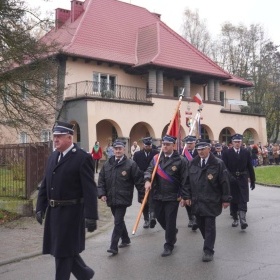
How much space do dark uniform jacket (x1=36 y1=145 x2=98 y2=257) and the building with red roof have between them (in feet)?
74.3

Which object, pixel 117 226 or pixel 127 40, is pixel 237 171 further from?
pixel 127 40

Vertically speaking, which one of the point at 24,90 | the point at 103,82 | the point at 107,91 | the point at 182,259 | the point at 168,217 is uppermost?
the point at 103,82

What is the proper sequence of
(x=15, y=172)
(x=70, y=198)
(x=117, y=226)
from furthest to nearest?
(x=15, y=172) → (x=117, y=226) → (x=70, y=198)

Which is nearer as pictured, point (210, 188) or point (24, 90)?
point (210, 188)

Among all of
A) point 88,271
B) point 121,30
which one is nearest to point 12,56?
point 88,271

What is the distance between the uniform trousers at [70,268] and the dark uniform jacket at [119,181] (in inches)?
99.5

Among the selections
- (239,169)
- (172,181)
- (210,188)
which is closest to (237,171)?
(239,169)

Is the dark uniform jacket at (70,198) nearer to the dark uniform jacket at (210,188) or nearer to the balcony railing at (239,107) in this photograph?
the dark uniform jacket at (210,188)

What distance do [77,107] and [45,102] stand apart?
1448cm

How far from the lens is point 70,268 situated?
5.77 meters

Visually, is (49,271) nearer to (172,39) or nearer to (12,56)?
(12,56)

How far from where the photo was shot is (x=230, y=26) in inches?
2307

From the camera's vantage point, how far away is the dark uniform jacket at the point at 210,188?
26.0 ft

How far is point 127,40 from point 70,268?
3192cm
